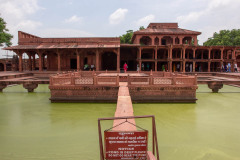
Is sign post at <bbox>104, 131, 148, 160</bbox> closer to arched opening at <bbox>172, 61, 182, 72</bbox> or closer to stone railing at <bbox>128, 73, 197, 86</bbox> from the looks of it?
stone railing at <bbox>128, 73, 197, 86</bbox>

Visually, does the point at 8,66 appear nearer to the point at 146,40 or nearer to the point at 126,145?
the point at 146,40

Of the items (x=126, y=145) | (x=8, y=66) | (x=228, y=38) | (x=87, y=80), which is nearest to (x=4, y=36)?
(x=8, y=66)

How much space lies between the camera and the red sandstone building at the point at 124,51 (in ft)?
72.4

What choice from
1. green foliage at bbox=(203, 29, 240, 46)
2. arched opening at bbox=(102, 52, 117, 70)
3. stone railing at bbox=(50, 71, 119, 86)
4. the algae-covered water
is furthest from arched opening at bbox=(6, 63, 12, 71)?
green foliage at bbox=(203, 29, 240, 46)

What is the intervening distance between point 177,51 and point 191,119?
20.6 metres

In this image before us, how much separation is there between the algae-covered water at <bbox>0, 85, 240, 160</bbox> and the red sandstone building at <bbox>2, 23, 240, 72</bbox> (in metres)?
12.6

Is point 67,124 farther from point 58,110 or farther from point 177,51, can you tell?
point 177,51

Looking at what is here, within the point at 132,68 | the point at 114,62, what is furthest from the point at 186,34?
the point at 114,62

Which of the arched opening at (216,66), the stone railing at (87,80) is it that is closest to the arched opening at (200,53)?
the arched opening at (216,66)

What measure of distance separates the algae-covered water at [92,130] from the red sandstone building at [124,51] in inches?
494

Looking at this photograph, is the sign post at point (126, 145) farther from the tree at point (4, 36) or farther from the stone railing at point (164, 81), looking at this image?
the tree at point (4, 36)

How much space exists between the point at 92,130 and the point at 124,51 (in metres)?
21.3

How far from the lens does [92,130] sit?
6.18m

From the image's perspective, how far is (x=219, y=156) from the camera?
14.9 ft
